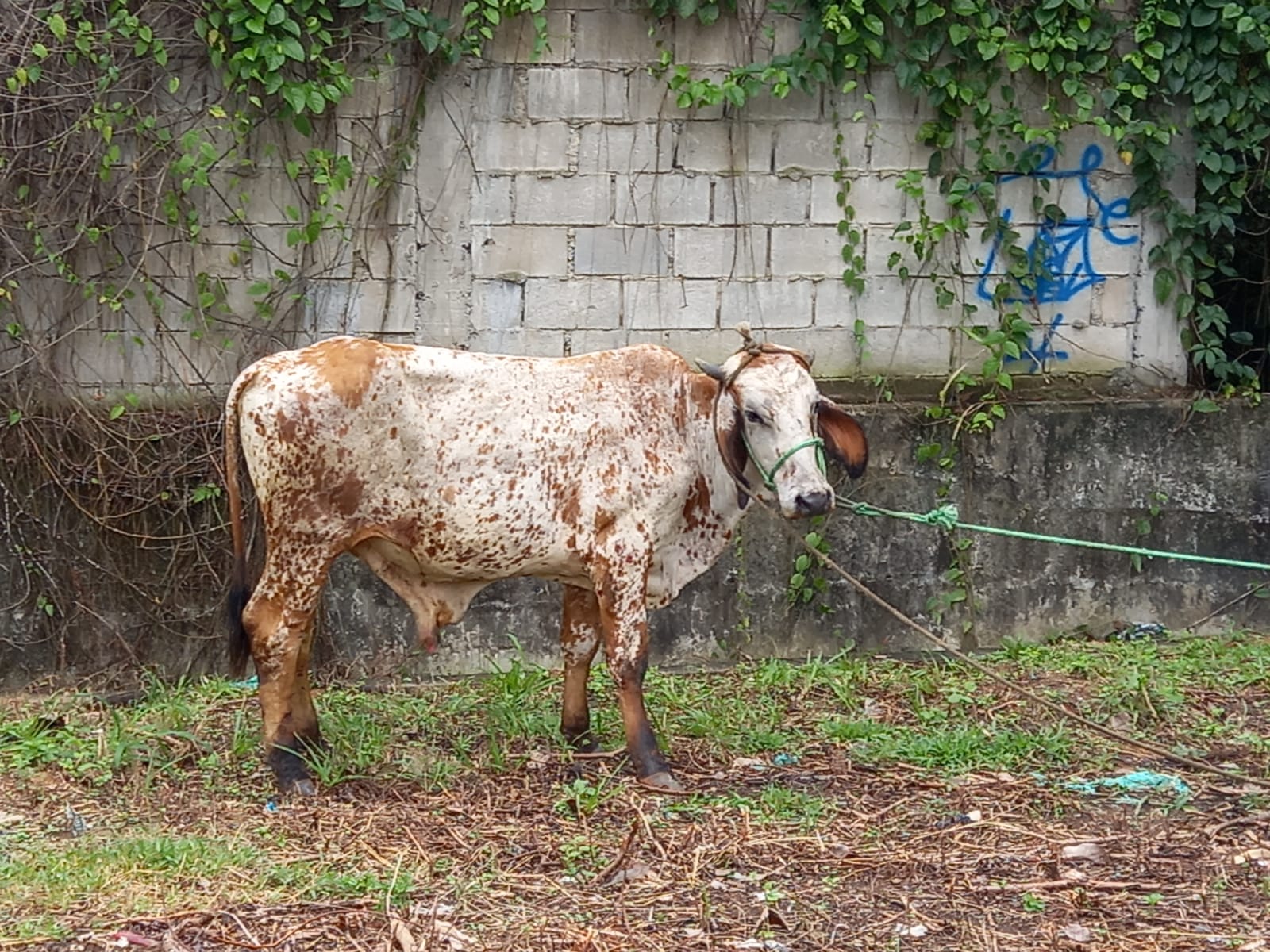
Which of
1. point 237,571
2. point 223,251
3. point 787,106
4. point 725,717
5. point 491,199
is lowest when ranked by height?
point 725,717

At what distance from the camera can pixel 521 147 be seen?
22.2 ft

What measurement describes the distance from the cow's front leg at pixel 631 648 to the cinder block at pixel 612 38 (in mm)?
2686

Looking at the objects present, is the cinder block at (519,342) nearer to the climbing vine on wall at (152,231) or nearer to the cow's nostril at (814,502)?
the climbing vine on wall at (152,231)

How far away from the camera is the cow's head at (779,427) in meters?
4.89

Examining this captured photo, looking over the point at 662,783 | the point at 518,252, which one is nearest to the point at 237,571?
the point at 662,783

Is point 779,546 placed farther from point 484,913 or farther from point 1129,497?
point 484,913

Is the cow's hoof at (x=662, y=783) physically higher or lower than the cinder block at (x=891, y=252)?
lower

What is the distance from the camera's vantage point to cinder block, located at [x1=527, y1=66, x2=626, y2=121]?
22.2 ft

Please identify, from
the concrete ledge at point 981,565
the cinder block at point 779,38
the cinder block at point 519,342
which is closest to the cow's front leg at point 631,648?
the concrete ledge at point 981,565

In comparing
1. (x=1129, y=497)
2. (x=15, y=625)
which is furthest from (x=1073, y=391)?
(x=15, y=625)

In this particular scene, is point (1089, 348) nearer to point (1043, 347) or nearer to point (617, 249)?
point (1043, 347)

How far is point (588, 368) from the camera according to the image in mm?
5297

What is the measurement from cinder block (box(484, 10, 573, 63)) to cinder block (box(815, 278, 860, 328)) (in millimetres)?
1562

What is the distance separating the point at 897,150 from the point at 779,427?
2501 mm
